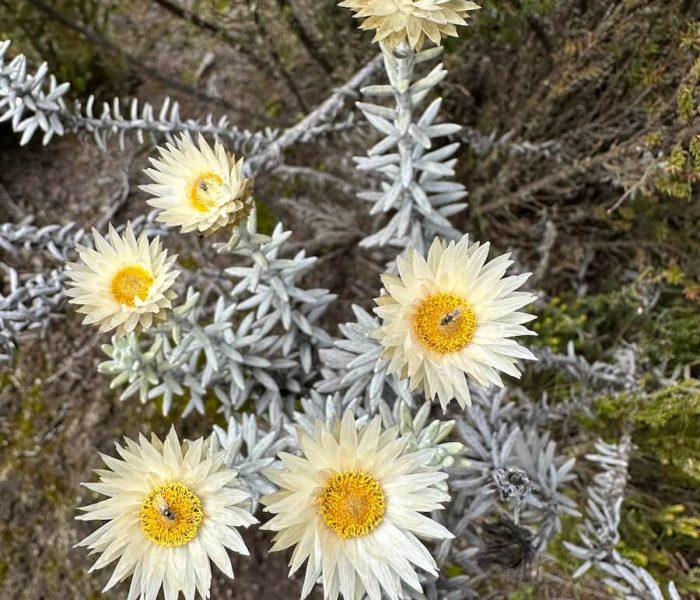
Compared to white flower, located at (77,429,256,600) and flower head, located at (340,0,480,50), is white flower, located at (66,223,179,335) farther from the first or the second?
flower head, located at (340,0,480,50)

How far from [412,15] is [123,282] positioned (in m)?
0.85

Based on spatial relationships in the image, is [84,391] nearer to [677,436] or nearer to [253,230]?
[253,230]

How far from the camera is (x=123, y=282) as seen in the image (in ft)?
4.81

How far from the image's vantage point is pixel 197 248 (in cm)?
242

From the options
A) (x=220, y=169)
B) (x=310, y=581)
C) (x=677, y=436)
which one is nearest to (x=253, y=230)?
(x=220, y=169)

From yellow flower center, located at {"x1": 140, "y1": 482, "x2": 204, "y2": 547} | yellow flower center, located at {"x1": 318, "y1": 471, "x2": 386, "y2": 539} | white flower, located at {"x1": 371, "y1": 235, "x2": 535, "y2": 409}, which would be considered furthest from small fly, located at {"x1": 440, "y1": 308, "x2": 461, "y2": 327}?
yellow flower center, located at {"x1": 140, "y1": 482, "x2": 204, "y2": 547}

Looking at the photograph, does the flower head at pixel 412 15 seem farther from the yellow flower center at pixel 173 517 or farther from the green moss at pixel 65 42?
the green moss at pixel 65 42

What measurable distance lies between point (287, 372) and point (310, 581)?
0.84m

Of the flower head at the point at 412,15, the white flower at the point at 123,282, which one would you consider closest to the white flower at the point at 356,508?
the white flower at the point at 123,282

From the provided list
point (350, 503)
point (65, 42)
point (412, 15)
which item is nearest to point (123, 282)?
point (350, 503)

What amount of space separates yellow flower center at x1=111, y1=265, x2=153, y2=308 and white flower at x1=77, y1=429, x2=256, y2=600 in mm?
329

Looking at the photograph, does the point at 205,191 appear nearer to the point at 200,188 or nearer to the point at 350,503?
the point at 200,188

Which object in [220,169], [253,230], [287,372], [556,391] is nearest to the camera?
[220,169]

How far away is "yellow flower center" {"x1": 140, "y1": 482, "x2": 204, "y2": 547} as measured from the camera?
1312mm
